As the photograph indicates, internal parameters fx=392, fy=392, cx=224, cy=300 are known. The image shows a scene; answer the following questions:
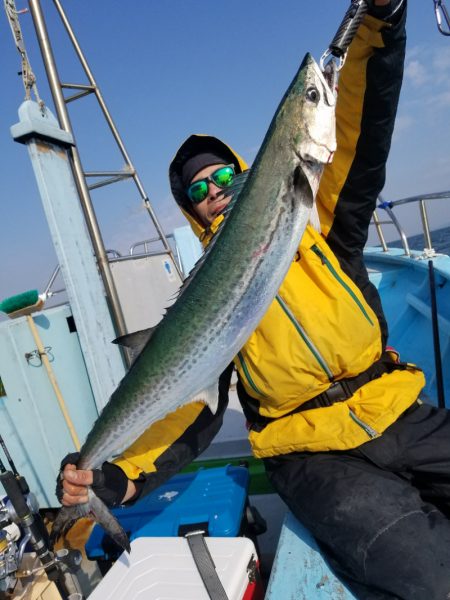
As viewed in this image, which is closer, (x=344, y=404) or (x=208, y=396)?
(x=208, y=396)

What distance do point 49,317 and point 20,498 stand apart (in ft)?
6.70

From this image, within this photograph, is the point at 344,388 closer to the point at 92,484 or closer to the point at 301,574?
the point at 301,574

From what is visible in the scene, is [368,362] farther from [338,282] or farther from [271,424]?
[271,424]

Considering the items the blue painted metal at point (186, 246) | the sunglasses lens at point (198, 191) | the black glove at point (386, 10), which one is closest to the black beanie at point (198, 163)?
the sunglasses lens at point (198, 191)

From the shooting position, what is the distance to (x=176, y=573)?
2.15 meters

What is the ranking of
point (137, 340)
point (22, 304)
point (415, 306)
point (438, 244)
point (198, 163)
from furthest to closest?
point (438, 244)
point (415, 306)
point (22, 304)
point (198, 163)
point (137, 340)

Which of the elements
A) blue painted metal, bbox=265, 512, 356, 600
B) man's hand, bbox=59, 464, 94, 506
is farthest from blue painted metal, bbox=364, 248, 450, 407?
man's hand, bbox=59, 464, 94, 506

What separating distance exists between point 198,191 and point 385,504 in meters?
2.29

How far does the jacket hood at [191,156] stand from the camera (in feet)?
10.3

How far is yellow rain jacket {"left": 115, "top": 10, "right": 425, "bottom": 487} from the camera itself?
2.21 m

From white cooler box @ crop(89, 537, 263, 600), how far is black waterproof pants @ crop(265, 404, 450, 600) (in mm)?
413

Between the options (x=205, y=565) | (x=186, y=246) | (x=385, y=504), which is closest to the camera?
(x=385, y=504)

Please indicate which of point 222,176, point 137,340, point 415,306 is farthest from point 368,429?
point 415,306

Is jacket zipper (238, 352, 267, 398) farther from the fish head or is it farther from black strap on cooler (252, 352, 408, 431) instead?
the fish head
